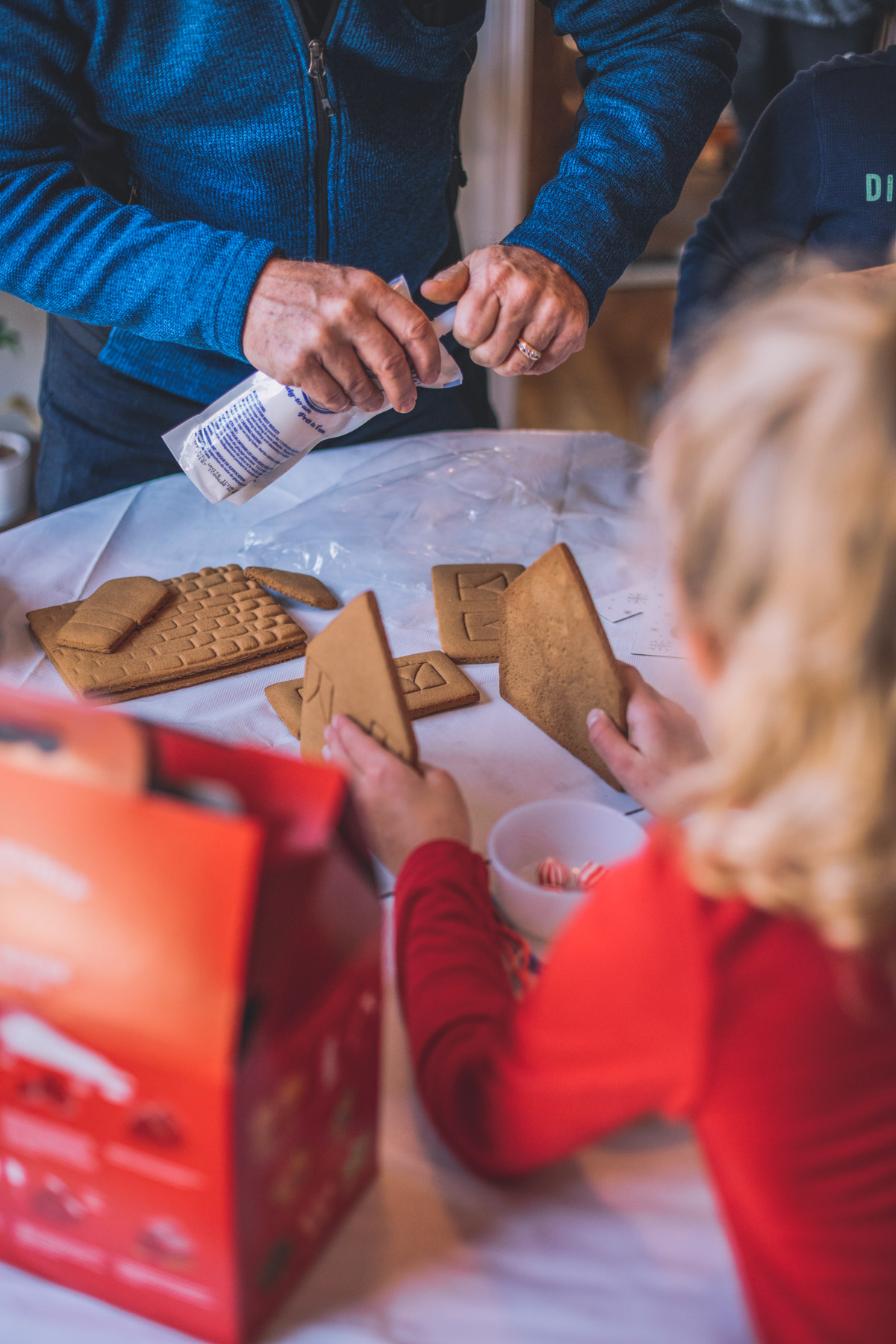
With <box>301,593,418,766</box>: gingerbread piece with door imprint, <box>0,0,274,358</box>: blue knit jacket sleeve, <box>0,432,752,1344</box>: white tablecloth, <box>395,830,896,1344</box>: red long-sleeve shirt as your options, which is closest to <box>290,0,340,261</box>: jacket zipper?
<box>0,0,274,358</box>: blue knit jacket sleeve

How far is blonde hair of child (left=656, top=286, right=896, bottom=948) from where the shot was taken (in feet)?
1.40

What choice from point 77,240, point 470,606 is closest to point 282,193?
A: point 77,240

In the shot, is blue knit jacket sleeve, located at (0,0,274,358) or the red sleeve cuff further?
blue knit jacket sleeve, located at (0,0,274,358)

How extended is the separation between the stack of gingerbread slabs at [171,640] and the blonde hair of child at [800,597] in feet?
2.26

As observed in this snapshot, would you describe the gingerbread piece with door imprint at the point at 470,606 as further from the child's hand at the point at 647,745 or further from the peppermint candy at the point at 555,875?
the peppermint candy at the point at 555,875

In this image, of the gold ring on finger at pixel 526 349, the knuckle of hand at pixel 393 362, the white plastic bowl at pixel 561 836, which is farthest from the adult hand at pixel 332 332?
the white plastic bowl at pixel 561 836

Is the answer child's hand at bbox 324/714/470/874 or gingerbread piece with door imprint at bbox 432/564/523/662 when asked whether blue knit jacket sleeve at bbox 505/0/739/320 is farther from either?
child's hand at bbox 324/714/470/874

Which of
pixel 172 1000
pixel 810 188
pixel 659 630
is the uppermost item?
pixel 810 188

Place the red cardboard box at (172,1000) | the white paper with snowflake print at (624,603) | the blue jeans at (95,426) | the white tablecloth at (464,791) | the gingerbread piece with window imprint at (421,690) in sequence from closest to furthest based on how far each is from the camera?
the red cardboard box at (172,1000) → the white tablecloth at (464,791) → the gingerbread piece with window imprint at (421,690) → the white paper with snowflake print at (624,603) → the blue jeans at (95,426)

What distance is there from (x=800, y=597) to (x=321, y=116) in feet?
3.50

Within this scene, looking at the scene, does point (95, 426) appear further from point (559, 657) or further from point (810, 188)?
point (810, 188)

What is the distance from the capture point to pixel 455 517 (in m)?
1.44

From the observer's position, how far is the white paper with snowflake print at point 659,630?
1.17 meters

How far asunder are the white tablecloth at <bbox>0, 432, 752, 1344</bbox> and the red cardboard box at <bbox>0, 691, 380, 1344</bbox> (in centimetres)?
6
